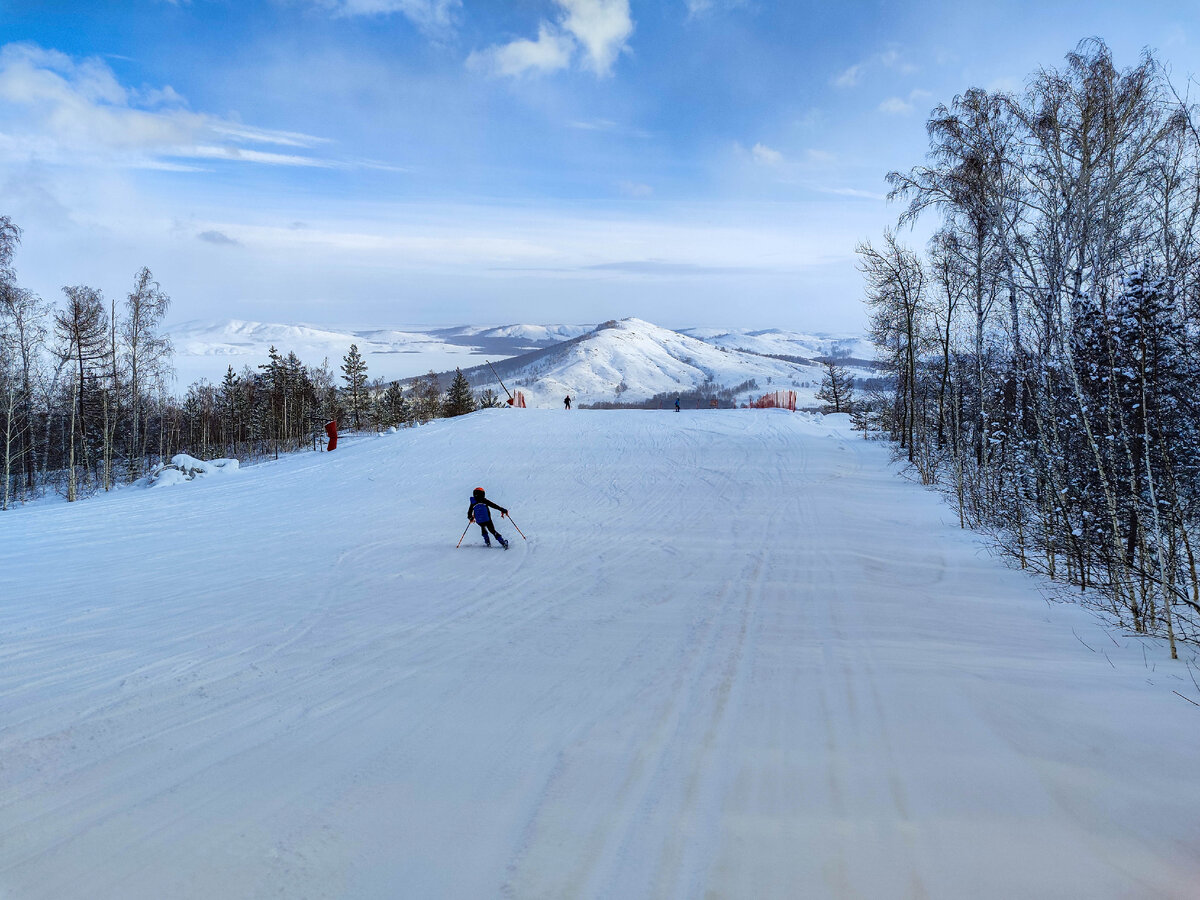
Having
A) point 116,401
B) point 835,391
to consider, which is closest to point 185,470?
point 116,401

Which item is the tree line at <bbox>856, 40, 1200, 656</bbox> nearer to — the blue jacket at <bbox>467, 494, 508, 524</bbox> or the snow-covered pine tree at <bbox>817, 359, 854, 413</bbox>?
the blue jacket at <bbox>467, 494, 508, 524</bbox>

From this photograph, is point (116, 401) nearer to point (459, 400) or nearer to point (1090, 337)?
point (459, 400)

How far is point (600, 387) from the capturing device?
19888 cm

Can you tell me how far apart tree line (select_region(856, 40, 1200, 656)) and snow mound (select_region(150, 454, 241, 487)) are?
81.2 feet

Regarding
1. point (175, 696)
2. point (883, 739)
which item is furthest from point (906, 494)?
point (175, 696)

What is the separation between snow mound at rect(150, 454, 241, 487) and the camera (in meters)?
22.2

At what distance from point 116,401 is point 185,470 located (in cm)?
1071

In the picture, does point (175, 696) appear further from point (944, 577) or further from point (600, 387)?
A: point (600, 387)

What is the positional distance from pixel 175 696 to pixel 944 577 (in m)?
9.86

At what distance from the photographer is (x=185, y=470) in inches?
920

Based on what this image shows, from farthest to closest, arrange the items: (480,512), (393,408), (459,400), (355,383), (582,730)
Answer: (393,408) → (355,383) → (459,400) → (480,512) → (582,730)

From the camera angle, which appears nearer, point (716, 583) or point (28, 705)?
point (28, 705)


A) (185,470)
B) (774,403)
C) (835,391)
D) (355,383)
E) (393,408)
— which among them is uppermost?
(355,383)

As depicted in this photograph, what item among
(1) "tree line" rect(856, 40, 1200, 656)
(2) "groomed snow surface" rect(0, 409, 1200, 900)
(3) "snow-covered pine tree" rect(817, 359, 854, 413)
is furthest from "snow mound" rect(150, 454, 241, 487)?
(3) "snow-covered pine tree" rect(817, 359, 854, 413)
